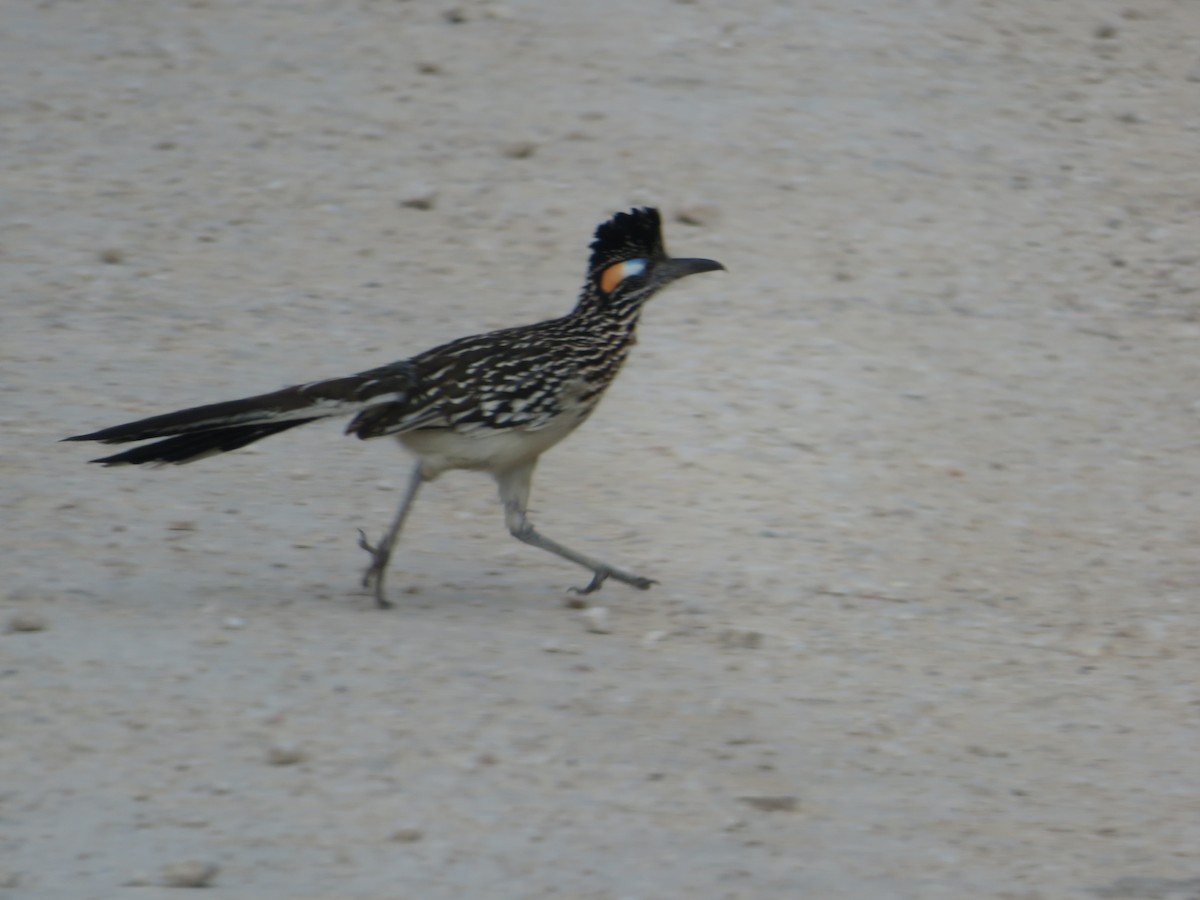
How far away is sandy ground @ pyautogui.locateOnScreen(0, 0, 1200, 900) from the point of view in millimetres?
4996

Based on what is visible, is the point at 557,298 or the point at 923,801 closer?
the point at 923,801

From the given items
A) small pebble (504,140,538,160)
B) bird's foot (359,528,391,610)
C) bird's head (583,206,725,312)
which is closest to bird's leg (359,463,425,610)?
bird's foot (359,528,391,610)

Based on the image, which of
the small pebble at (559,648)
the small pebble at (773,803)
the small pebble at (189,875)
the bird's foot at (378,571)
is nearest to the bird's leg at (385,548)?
the bird's foot at (378,571)

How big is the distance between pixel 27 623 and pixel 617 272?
2.32 meters

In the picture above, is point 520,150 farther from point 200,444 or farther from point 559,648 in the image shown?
point 559,648

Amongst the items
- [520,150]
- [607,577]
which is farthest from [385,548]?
[520,150]

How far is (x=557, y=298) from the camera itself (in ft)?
31.5

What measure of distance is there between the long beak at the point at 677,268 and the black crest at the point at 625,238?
0.23 feet

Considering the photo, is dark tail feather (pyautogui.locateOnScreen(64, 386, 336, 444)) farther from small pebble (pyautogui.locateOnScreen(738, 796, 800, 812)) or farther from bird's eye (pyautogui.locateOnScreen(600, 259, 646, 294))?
small pebble (pyautogui.locateOnScreen(738, 796, 800, 812))

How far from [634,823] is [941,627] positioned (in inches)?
84.8

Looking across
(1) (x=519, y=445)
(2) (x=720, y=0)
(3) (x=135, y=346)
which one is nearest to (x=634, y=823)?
(1) (x=519, y=445)

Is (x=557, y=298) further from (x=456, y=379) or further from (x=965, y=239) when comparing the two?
(x=456, y=379)

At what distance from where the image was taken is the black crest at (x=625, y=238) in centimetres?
683

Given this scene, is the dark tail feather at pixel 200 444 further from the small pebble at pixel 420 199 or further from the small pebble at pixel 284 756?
the small pebble at pixel 420 199
